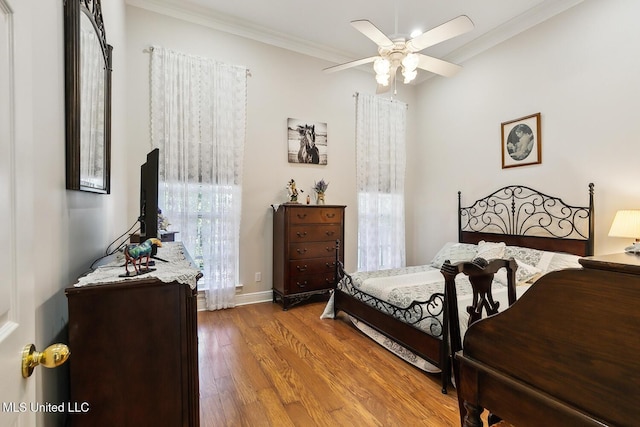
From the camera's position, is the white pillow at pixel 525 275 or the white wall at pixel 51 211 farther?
the white pillow at pixel 525 275

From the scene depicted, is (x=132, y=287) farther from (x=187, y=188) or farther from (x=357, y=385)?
(x=187, y=188)

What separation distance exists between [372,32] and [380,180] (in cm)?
252

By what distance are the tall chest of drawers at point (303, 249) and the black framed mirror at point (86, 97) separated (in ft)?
6.40

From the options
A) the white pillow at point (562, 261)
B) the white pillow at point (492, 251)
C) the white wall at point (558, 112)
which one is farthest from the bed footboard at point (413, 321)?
the white wall at point (558, 112)

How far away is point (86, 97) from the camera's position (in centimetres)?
150

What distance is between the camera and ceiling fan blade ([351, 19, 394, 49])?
2113mm

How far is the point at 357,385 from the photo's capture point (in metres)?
2.00

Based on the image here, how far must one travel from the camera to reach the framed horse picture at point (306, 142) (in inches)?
155

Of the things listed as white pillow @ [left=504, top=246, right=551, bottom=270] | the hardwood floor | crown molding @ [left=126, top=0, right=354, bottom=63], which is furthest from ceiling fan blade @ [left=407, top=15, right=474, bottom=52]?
the hardwood floor

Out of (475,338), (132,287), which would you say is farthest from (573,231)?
(132,287)

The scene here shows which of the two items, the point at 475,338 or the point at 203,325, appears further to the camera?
the point at 203,325

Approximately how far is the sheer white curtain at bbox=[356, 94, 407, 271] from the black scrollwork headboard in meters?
0.94

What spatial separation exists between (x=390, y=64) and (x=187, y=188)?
2452 mm

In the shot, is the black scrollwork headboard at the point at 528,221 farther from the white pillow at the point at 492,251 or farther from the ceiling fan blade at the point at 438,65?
the ceiling fan blade at the point at 438,65
